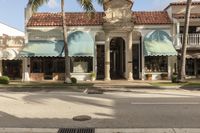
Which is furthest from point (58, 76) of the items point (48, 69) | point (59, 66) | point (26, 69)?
point (26, 69)

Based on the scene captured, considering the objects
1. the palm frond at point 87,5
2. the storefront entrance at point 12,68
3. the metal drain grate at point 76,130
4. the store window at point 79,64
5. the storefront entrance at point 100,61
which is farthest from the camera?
the storefront entrance at point 12,68

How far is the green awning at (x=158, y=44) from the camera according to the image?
95.9ft

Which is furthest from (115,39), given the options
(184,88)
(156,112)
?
(156,112)

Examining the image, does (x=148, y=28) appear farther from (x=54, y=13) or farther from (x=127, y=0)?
(x=54, y=13)

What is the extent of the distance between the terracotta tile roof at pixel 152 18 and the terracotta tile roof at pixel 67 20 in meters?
3.36

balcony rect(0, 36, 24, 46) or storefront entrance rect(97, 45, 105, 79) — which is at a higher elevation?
balcony rect(0, 36, 24, 46)

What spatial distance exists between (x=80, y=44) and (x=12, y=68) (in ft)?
23.2

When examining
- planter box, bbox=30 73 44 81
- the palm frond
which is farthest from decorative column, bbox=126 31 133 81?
planter box, bbox=30 73 44 81

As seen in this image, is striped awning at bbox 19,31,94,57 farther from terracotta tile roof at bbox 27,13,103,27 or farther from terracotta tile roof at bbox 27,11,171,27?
terracotta tile roof at bbox 27,11,171,27

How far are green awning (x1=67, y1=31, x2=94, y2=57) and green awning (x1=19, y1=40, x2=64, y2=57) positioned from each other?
921 mm

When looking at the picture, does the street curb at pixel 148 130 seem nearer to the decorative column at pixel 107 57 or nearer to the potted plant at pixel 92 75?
the decorative column at pixel 107 57

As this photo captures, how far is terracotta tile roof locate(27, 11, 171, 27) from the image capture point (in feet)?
102

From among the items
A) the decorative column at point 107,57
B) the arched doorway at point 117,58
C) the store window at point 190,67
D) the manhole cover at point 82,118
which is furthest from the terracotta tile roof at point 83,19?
the manhole cover at point 82,118

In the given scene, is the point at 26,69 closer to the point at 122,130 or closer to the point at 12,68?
the point at 12,68
